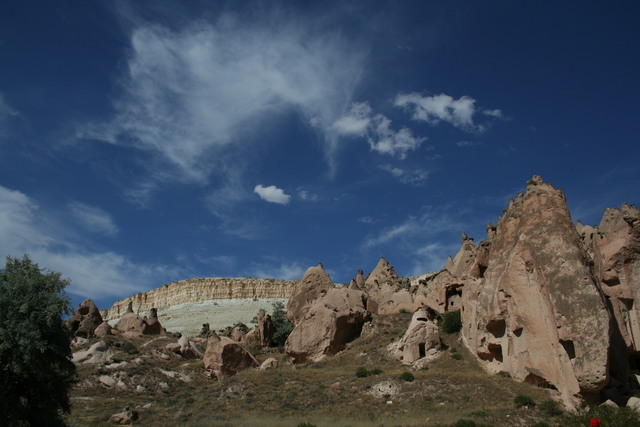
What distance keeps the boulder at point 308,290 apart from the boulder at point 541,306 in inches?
772

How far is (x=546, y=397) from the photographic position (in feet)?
91.3

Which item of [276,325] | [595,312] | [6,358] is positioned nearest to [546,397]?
[595,312]

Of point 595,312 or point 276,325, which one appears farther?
point 276,325

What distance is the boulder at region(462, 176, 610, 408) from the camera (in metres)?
26.3

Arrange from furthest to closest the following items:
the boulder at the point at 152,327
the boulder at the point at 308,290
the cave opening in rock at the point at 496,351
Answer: the boulder at the point at 152,327
the boulder at the point at 308,290
the cave opening in rock at the point at 496,351

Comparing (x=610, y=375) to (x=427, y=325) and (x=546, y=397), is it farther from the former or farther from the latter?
(x=427, y=325)

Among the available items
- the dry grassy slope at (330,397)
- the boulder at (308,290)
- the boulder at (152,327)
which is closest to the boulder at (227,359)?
the dry grassy slope at (330,397)

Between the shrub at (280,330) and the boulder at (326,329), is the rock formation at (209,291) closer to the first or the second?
the shrub at (280,330)

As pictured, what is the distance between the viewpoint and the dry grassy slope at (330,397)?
2834cm

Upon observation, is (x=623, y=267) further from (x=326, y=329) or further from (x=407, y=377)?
(x=326, y=329)

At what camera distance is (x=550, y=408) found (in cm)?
2605

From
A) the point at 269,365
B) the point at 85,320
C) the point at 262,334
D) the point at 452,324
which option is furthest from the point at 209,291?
the point at 452,324

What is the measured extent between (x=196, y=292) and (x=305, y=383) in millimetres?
110381

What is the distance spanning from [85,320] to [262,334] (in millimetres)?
21369
